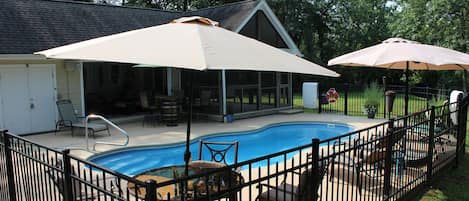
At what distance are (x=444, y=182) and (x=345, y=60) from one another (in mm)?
2810

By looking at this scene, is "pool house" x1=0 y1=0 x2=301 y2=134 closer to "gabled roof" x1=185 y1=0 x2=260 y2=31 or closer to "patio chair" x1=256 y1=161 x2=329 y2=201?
"gabled roof" x1=185 y1=0 x2=260 y2=31

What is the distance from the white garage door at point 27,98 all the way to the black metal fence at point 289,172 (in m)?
5.48

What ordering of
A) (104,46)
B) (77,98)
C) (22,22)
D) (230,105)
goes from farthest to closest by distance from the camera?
A: (230,105) → (77,98) → (22,22) → (104,46)

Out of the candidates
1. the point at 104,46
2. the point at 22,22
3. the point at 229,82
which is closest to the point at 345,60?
the point at 104,46

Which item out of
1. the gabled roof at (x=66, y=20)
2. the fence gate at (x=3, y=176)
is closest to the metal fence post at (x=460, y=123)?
the fence gate at (x=3, y=176)

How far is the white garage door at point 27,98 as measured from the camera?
10.4m

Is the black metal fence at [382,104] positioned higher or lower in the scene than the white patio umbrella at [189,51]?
lower

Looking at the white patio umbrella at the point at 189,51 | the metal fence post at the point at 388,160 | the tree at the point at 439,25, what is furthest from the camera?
the tree at the point at 439,25

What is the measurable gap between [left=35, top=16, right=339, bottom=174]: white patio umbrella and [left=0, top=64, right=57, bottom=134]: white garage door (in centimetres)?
834

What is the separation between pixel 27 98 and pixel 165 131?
4309mm

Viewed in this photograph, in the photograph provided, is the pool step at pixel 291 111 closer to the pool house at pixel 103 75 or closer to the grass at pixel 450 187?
the pool house at pixel 103 75

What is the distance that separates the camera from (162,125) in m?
12.6

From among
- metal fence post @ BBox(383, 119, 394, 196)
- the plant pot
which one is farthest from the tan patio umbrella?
the plant pot

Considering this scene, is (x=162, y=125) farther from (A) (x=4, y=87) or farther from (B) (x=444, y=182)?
(B) (x=444, y=182)
